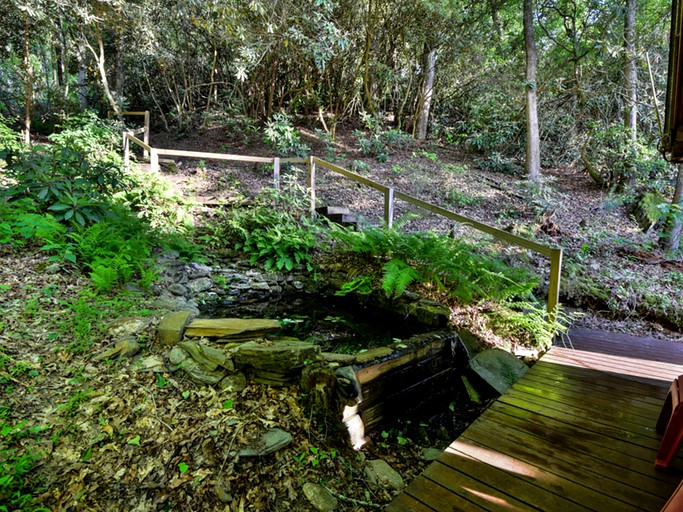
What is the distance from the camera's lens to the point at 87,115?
31.1ft

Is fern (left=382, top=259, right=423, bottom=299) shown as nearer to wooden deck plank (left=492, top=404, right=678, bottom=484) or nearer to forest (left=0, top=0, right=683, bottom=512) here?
forest (left=0, top=0, right=683, bottom=512)

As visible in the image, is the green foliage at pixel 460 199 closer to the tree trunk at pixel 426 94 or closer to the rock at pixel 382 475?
the tree trunk at pixel 426 94

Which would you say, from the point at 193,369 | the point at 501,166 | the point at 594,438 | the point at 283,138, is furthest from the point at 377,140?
the point at 594,438

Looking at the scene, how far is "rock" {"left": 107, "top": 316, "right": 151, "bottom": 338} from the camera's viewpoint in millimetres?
2709

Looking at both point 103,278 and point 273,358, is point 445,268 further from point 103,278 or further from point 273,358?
point 103,278

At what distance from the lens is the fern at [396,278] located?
142 inches

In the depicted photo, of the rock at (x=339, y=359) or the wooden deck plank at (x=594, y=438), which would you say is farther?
the rock at (x=339, y=359)

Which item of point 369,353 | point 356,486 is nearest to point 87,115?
point 369,353

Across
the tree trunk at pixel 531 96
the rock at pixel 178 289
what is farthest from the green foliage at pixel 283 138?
the tree trunk at pixel 531 96

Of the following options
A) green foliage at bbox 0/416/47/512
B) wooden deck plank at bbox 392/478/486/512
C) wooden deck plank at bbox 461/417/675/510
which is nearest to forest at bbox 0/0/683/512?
green foliage at bbox 0/416/47/512

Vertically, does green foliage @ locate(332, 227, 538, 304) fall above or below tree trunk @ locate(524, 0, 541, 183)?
below

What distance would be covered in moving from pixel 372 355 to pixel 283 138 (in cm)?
714

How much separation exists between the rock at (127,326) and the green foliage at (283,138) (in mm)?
6530

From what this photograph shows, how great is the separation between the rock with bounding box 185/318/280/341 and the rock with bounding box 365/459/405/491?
51.7 inches
